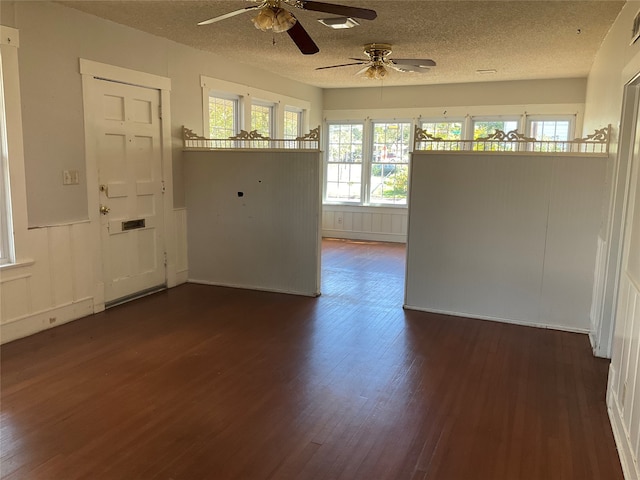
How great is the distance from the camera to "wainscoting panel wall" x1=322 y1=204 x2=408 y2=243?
28.5ft

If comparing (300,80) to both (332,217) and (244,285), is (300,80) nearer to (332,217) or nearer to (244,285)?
(332,217)

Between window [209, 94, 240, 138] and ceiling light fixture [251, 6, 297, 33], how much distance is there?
3304mm

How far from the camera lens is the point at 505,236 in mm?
4426

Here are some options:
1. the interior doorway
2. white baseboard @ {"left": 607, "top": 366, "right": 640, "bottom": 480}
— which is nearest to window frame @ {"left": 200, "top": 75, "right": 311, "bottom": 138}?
the interior doorway

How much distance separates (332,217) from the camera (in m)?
9.20

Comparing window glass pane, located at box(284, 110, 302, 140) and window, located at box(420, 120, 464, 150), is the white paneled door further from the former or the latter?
window, located at box(420, 120, 464, 150)

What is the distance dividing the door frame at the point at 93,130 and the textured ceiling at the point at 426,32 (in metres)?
0.46

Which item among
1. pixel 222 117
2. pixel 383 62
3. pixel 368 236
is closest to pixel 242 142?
pixel 222 117

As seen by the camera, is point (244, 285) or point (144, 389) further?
point (244, 285)

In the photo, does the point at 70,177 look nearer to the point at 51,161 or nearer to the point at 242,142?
the point at 51,161

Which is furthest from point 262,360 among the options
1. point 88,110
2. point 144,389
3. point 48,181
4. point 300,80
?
point 300,80

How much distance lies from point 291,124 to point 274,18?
5.33 metres

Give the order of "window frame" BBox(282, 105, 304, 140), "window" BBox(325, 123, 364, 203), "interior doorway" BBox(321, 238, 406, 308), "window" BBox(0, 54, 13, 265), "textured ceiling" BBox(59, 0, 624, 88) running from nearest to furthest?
1. "window" BBox(0, 54, 13, 265)
2. "textured ceiling" BBox(59, 0, 624, 88)
3. "interior doorway" BBox(321, 238, 406, 308)
4. "window frame" BBox(282, 105, 304, 140)
5. "window" BBox(325, 123, 364, 203)

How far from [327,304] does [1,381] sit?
2849 mm
